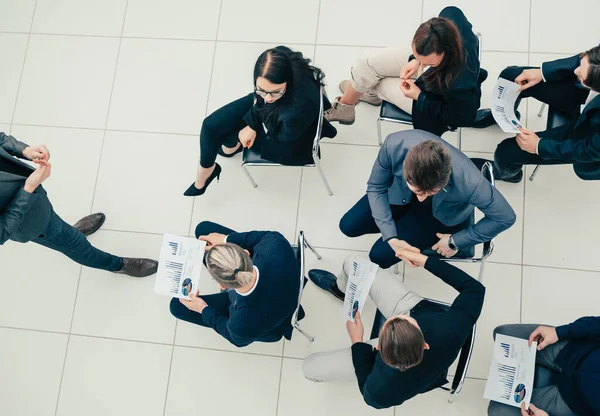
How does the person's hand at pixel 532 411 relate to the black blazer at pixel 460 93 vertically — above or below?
below

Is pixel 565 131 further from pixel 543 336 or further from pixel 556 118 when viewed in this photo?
pixel 543 336

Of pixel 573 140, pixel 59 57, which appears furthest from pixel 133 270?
pixel 573 140

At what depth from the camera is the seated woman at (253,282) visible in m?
2.11

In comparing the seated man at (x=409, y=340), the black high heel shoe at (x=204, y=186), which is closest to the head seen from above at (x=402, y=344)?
the seated man at (x=409, y=340)

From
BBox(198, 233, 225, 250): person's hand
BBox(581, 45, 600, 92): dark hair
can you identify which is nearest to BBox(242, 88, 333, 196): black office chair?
BBox(198, 233, 225, 250): person's hand

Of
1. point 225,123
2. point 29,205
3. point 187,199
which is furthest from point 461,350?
point 29,205

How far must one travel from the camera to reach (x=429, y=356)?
6.70ft

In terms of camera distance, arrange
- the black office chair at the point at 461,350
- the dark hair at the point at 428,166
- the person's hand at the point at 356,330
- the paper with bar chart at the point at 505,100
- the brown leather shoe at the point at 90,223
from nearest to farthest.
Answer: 1. the dark hair at the point at 428,166
2. the black office chair at the point at 461,350
3. the person's hand at the point at 356,330
4. the paper with bar chart at the point at 505,100
5. the brown leather shoe at the point at 90,223

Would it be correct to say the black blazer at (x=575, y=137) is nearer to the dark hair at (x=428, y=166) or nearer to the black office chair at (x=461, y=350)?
the dark hair at (x=428, y=166)

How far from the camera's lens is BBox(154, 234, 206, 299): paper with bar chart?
2.57 m

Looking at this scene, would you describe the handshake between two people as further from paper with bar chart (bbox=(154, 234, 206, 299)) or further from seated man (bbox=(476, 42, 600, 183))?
paper with bar chart (bbox=(154, 234, 206, 299))

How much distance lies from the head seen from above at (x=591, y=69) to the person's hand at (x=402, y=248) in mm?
1036

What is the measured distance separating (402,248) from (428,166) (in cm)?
57

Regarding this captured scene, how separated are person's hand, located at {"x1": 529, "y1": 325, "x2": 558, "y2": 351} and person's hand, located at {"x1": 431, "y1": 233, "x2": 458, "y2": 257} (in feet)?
1.77
